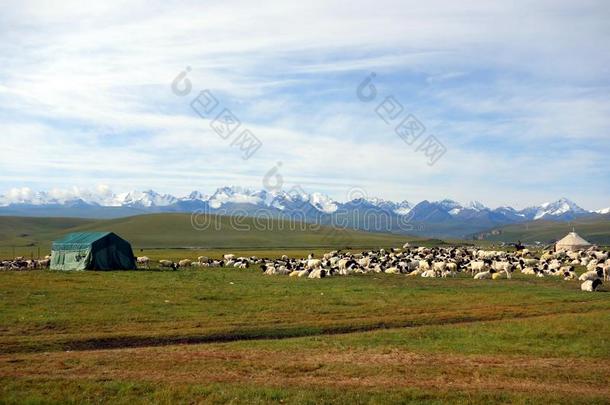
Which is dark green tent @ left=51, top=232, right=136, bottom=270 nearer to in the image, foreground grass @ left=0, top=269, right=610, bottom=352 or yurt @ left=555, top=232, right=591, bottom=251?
foreground grass @ left=0, top=269, right=610, bottom=352

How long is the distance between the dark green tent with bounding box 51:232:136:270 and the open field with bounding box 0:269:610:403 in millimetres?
15311

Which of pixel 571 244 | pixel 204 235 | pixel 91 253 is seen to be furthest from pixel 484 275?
pixel 204 235

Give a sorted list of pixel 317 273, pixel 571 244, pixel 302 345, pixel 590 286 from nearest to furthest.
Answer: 1. pixel 302 345
2. pixel 590 286
3. pixel 317 273
4. pixel 571 244

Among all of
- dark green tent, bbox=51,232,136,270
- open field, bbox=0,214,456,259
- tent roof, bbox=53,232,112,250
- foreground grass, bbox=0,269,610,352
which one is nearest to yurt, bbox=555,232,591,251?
foreground grass, bbox=0,269,610,352

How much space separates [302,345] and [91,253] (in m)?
34.1

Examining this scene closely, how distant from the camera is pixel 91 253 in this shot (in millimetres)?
47125

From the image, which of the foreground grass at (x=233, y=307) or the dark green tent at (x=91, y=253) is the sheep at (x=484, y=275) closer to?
the foreground grass at (x=233, y=307)

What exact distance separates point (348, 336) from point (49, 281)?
926 inches

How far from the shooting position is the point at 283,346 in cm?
1769

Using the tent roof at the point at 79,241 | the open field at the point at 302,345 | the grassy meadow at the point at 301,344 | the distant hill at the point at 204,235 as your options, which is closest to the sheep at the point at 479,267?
the grassy meadow at the point at 301,344

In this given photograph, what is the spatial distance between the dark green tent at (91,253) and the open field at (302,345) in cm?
1531

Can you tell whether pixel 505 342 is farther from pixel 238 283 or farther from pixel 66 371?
pixel 238 283

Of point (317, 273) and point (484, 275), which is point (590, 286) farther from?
point (317, 273)

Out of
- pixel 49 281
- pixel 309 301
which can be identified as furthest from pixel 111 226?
pixel 309 301
